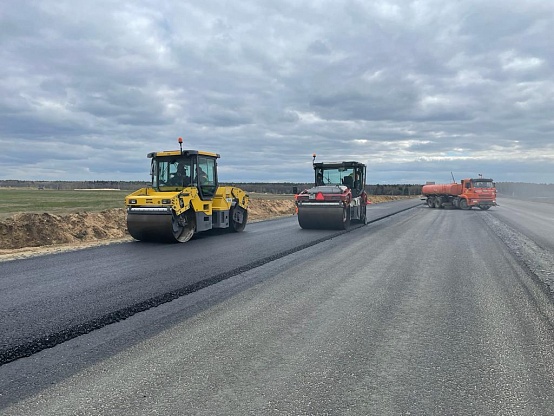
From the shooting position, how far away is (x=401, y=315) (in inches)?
221

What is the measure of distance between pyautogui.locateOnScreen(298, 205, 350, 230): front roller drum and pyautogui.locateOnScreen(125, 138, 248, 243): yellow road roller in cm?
292

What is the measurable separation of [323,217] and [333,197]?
86 centimetres

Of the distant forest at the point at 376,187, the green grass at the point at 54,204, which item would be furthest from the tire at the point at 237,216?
the distant forest at the point at 376,187

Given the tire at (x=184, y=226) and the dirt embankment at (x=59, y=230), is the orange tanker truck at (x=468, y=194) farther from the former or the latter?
the tire at (x=184, y=226)

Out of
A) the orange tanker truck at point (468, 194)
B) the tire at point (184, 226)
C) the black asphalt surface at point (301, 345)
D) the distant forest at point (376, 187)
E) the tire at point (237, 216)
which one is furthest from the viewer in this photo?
the distant forest at point (376, 187)

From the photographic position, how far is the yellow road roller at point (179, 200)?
12.2m

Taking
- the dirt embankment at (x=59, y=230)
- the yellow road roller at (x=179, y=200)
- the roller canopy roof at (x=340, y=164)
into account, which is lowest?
the dirt embankment at (x=59, y=230)

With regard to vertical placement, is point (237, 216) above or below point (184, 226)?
above

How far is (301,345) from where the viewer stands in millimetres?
4535

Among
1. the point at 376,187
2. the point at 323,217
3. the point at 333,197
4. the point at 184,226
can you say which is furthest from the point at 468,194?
the point at 376,187

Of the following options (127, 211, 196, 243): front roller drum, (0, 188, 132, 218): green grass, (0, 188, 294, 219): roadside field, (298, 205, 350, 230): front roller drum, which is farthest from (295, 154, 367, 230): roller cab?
(0, 188, 132, 218): green grass

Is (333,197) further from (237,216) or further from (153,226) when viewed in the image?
(153,226)

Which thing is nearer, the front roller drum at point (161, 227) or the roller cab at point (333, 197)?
the front roller drum at point (161, 227)

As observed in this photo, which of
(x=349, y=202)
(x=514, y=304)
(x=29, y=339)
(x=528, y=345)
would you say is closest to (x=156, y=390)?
(x=29, y=339)
